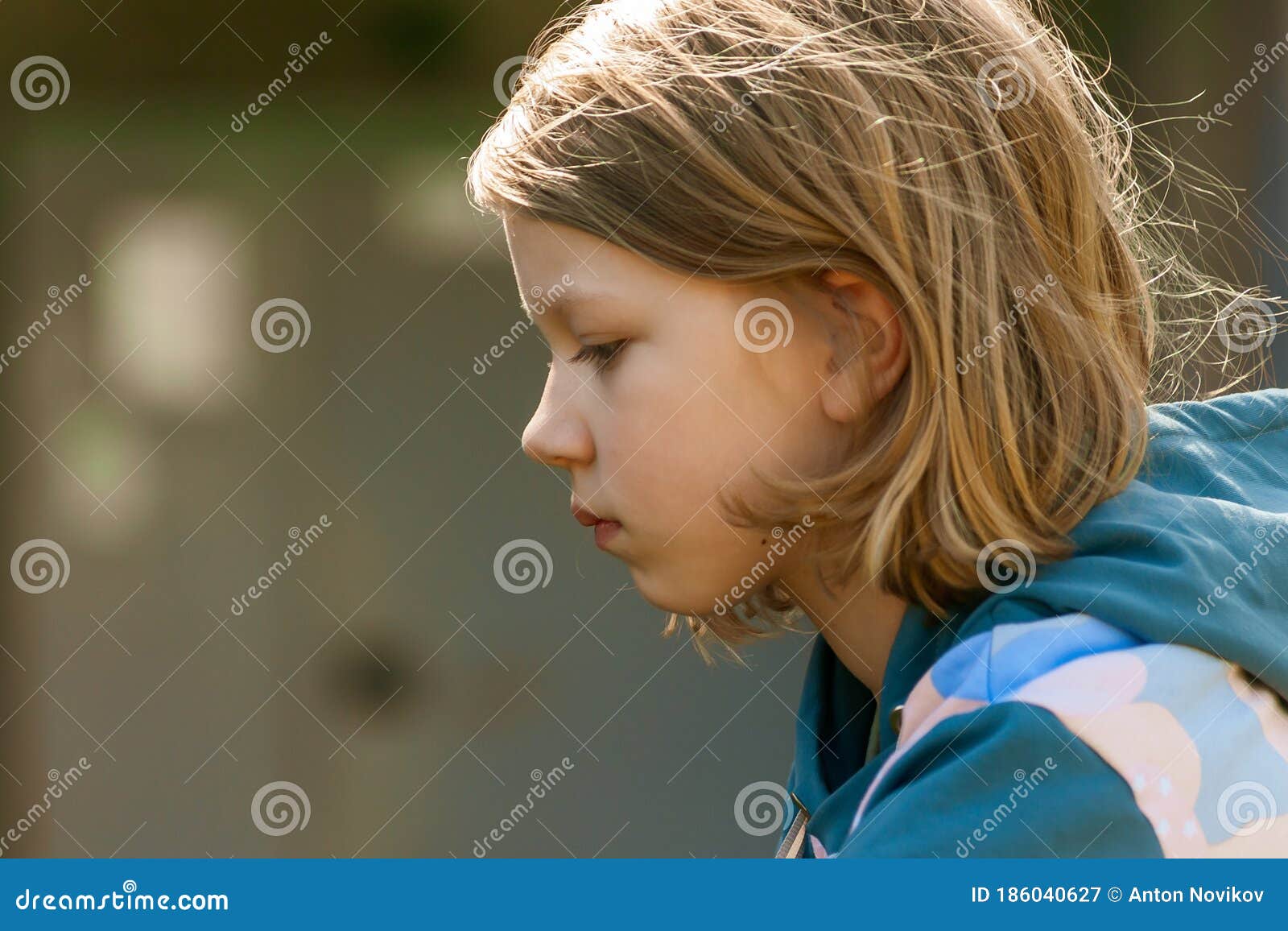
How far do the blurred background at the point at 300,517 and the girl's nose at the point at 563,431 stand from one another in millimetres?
2137

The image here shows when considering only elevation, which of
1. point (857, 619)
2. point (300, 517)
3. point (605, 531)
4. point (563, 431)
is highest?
point (563, 431)

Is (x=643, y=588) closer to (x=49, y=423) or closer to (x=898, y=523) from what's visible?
(x=898, y=523)

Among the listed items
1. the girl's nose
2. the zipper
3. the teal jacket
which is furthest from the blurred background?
the teal jacket

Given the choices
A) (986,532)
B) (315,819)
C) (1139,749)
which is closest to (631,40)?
(986,532)

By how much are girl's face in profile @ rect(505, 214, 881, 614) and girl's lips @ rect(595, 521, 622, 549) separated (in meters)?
0.02

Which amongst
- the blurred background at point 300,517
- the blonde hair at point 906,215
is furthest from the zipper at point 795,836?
the blurred background at point 300,517

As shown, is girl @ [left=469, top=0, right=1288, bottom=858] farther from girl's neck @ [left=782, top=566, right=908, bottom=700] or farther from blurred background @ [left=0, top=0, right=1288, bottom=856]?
blurred background @ [left=0, top=0, right=1288, bottom=856]

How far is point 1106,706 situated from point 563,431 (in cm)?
52

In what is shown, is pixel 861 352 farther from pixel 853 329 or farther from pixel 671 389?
pixel 671 389

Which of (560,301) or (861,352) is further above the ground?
(560,301)

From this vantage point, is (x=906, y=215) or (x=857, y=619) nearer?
(x=906, y=215)

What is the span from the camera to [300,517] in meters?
3.47

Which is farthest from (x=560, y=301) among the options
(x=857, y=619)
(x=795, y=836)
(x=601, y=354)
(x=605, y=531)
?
(x=795, y=836)

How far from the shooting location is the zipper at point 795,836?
1.34 m
